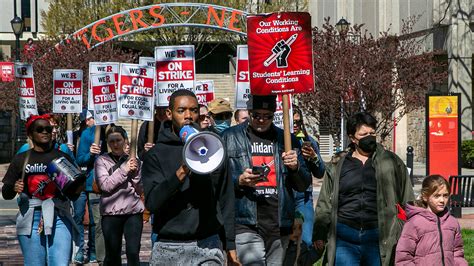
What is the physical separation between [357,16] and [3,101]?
13557mm

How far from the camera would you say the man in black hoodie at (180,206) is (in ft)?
22.2

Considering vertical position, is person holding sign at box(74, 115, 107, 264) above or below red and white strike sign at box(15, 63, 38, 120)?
below

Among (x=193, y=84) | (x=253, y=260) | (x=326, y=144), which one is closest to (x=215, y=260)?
(x=253, y=260)

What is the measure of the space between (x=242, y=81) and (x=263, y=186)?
3.50 metres

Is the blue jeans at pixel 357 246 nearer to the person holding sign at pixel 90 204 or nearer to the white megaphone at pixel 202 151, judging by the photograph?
the white megaphone at pixel 202 151

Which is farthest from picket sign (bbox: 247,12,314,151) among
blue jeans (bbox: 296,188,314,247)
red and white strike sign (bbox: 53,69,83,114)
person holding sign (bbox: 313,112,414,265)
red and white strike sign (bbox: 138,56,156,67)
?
red and white strike sign (bbox: 53,69,83,114)

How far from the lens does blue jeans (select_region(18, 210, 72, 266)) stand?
9.57 m

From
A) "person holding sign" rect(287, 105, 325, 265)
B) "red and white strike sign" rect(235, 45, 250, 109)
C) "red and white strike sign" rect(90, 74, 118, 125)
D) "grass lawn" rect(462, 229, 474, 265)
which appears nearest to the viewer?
"person holding sign" rect(287, 105, 325, 265)

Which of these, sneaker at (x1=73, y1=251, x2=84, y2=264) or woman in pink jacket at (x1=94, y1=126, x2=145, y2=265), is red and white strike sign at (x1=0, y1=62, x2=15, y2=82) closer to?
sneaker at (x1=73, y1=251, x2=84, y2=264)

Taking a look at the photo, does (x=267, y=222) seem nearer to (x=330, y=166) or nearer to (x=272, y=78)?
(x=330, y=166)

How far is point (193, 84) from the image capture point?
43.4 feet

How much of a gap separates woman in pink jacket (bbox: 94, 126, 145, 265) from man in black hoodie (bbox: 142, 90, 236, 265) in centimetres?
410

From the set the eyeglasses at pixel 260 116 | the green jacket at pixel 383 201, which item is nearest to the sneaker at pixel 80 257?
the green jacket at pixel 383 201

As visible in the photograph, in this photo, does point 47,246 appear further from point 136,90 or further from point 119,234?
point 136,90
